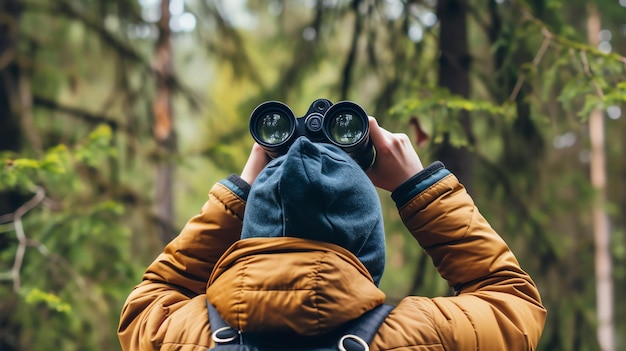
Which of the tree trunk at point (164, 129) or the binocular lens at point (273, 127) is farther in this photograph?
the tree trunk at point (164, 129)

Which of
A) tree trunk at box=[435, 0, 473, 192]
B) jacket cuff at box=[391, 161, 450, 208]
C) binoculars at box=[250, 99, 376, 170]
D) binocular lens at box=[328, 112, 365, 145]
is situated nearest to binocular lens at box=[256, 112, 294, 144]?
binoculars at box=[250, 99, 376, 170]

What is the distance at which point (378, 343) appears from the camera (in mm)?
1431

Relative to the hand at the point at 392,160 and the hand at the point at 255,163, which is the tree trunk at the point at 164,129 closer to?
the hand at the point at 255,163

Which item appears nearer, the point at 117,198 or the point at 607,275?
the point at 117,198

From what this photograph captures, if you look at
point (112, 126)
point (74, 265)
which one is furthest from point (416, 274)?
point (112, 126)

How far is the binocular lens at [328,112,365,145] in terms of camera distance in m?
1.72

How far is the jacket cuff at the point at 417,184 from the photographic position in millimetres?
1651

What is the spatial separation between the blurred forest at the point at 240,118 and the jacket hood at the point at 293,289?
5.54 ft

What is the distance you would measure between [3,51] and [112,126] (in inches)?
46.7

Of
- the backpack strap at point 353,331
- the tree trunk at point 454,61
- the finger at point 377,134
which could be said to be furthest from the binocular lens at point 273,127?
the tree trunk at point 454,61

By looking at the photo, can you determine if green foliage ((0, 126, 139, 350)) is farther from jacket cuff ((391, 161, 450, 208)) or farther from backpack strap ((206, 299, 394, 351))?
jacket cuff ((391, 161, 450, 208))

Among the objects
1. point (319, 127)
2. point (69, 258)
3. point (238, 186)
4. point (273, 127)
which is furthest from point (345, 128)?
point (69, 258)

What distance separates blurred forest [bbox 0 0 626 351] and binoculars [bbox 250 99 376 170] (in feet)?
4.33

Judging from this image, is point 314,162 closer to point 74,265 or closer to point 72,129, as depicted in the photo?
point 74,265
